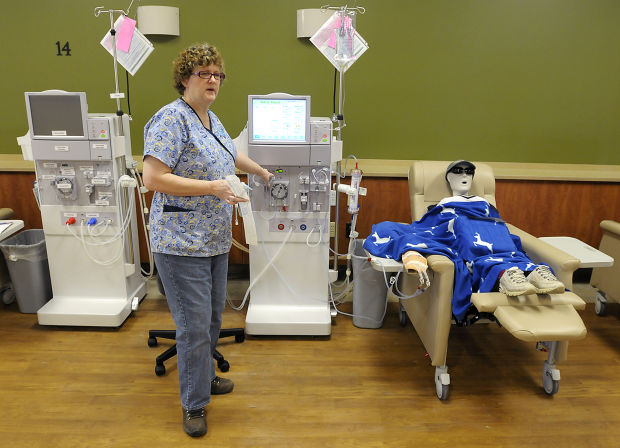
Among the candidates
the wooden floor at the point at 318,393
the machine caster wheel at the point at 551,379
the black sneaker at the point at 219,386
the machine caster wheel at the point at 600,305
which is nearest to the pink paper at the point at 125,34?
the wooden floor at the point at 318,393

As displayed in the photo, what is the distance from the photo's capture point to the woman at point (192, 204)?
1.64 metres

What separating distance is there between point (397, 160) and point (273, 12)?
141 centimetres

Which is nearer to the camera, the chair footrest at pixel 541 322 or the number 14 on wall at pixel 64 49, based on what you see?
the chair footrest at pixel 541 322

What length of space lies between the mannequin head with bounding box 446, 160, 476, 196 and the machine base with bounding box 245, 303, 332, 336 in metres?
1.03

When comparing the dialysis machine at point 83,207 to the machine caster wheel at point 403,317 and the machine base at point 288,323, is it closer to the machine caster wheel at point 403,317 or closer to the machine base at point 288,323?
the machine base at point 288,323

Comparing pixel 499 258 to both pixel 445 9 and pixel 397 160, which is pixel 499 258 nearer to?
pixel 397 160

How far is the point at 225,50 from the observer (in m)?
3.47

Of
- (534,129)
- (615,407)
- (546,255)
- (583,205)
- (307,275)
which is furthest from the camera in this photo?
(534,129)

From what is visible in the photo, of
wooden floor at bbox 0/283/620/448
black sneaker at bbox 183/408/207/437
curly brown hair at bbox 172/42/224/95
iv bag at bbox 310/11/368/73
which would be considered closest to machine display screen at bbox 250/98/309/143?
iv bag at bbox 310/11/368/73

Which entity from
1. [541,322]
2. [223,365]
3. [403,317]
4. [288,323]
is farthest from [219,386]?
[541,322]

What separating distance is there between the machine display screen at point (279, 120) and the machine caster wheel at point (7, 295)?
1925mm

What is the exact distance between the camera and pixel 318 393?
221cm

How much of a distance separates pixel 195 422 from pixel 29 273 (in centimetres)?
163

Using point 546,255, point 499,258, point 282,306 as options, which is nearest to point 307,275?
point 282,306
